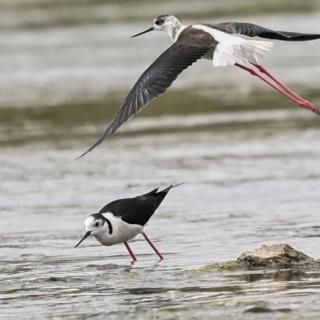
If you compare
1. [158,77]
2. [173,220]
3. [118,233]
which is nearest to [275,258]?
[118,233]

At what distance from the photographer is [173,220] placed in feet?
40.3

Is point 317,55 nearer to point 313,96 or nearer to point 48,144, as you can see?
point 313,96

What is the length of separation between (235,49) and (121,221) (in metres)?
1.69

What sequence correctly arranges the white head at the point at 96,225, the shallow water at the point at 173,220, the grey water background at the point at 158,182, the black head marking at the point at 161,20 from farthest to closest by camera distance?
the black head marking at the point at 161,20, the white head at the point at 96,225, the grey water background at the point at 158,182, the shallow water at the point at 173,220

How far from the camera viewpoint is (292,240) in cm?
1080

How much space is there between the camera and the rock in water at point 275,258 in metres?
9.36

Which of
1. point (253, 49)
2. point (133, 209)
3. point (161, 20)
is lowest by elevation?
point (133, 209)

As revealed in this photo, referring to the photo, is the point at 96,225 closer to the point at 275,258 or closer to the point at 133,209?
the point at 133,209

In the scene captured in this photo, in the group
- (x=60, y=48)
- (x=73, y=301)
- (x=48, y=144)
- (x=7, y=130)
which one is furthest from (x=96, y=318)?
(x=60, y=48)

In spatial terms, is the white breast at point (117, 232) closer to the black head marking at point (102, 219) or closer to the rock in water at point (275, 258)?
the black head marking at point (102, 219)

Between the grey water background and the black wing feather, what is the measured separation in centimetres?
118

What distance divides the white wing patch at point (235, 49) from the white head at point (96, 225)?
1.54m

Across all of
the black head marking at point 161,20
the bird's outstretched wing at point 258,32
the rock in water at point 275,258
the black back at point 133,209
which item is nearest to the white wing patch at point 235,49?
the bird's outstretched wing at point 258,32

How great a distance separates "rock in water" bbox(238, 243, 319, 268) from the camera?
9.36 m
